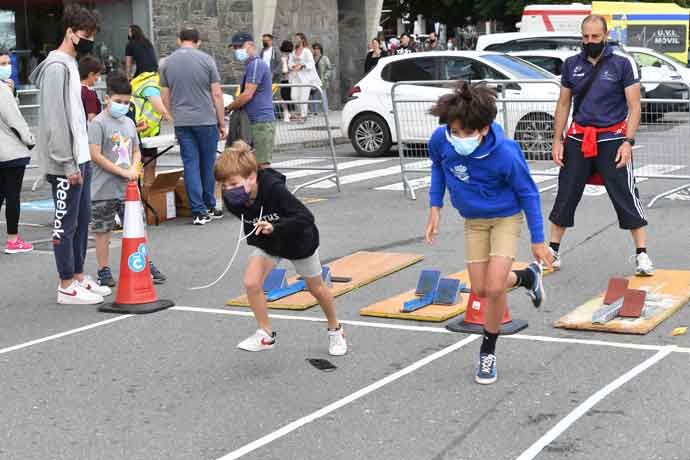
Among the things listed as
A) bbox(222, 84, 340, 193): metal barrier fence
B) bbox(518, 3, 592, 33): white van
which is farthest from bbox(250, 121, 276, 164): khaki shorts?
bbox(518, 3, 592, 33): white van

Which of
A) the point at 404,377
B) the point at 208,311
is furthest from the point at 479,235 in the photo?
the point at 208,311

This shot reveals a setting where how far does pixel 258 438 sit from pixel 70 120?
3609 millimetres

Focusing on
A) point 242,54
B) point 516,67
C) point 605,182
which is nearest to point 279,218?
point 605,182

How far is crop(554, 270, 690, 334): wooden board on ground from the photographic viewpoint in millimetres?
7480

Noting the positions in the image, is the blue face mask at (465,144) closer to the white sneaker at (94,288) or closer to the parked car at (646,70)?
the white sneaker at (94,288)

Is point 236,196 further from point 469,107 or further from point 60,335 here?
point 60,335

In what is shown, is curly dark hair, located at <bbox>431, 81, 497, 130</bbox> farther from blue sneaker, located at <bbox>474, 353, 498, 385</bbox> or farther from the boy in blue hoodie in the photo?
blue sneaker, located at <bbox>474, 353, 498, 385</bbox>

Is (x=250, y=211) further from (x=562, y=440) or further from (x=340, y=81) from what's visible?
(x=340, y=81)

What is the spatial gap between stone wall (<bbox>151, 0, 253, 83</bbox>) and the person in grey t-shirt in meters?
13.0

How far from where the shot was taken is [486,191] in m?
6.48

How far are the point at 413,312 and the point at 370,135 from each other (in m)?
11.2

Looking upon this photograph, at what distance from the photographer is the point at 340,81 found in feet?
105

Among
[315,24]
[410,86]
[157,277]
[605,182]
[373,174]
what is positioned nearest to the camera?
[605,182]

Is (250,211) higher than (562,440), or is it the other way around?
(250,211)
